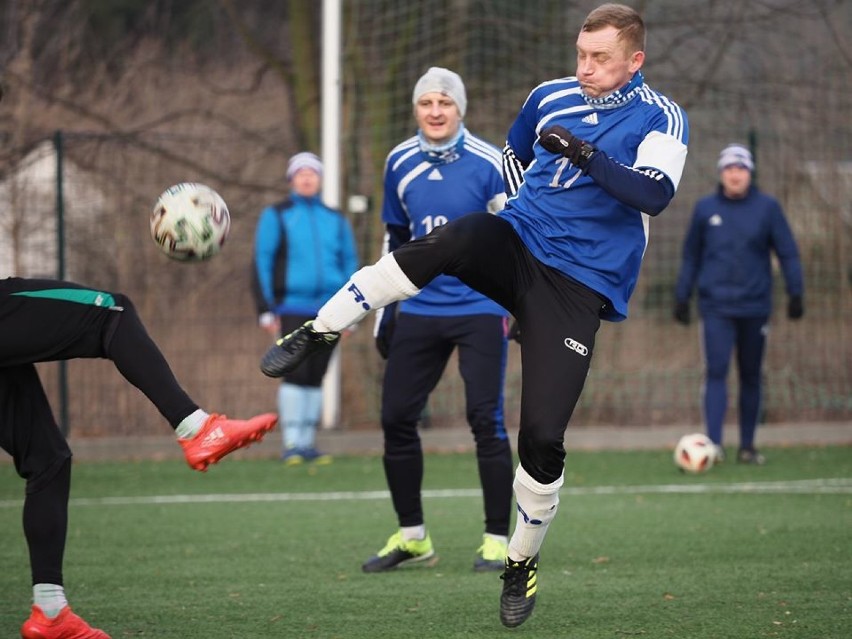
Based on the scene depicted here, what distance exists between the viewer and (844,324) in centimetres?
1216

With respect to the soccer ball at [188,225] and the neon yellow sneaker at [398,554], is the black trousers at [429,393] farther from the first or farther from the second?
the soccer ball at [188,225]

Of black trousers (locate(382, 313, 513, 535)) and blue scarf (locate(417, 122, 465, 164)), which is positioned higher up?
blue scarf (locate(417, 122, 465, 164))

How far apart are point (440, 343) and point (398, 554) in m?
1.01

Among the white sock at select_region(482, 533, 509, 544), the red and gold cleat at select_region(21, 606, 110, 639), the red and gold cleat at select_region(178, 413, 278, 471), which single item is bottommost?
the white sock at select_region(482, 533, 509, 544)

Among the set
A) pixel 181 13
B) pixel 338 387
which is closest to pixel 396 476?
pixel 338 387

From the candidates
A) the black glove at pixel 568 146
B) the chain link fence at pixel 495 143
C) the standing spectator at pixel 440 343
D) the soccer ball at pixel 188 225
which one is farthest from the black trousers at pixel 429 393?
the chain link fence at pixel 495 143

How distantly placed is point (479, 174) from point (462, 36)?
632 cm

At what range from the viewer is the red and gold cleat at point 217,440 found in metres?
4.56

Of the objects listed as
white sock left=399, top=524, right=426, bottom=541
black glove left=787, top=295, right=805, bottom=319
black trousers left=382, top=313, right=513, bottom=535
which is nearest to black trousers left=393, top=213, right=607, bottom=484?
black trousers left=382, top=313, right=513, bottom=535

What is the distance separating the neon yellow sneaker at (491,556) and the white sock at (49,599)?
221cm

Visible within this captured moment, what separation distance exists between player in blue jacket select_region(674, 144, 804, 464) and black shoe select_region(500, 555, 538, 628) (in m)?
5.47

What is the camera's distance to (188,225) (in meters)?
4.87

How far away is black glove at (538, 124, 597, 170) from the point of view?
472 cm

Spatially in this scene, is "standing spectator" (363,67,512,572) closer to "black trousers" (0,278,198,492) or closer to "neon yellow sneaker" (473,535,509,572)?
"neon yellow sneaker" (473,535,509,572)
